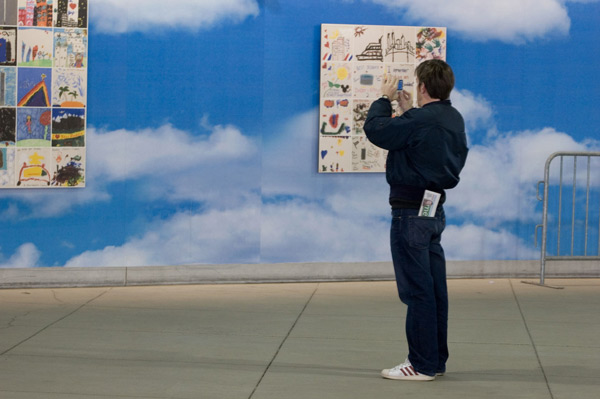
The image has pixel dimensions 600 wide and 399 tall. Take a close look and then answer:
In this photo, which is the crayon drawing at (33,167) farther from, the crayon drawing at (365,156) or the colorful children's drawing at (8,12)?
the crayon drawing at (365,156)

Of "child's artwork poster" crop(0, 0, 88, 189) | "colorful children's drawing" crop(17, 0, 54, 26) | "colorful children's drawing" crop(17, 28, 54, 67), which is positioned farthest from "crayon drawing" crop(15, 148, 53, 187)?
"colorful children's drawing" crop(17, 0, 54, 26)

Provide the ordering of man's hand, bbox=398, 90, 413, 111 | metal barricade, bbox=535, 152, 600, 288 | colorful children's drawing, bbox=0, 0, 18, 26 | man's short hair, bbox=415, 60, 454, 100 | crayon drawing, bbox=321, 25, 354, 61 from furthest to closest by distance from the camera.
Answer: metal barricade, bbox=535, 152, 600, 288
crayon drawing, bbox=321, 25, 354, 61
colorful children's drawing, bbox=0, 0, 18, 26
man's hand, bbox=398, 90, 413, 111
man's short hair, bbox=415, 60, 454, 100

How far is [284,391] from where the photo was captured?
455cm

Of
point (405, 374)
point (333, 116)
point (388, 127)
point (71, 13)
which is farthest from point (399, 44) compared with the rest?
point (405, 374)

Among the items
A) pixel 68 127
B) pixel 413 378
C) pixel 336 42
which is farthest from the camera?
pixel 336 42

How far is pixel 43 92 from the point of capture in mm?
7633

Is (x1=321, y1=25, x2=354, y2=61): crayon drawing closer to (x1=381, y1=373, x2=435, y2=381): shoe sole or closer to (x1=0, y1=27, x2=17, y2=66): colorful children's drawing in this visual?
(x1=0, y1=27, x2=17, y2=66): colorful children's drawing

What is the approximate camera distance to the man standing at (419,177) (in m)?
→ 4.66

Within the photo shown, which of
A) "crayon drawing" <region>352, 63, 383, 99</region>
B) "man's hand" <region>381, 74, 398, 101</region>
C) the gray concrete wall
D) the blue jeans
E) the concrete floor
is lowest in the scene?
the concrete floor

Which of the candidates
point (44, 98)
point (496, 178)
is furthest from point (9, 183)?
point (496, 178)

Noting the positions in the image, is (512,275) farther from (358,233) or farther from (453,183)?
(453,183)

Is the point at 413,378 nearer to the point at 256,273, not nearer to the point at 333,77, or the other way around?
the point at 256,273

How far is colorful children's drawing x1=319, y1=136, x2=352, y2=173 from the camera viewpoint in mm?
8117

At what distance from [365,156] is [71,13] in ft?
9.26
